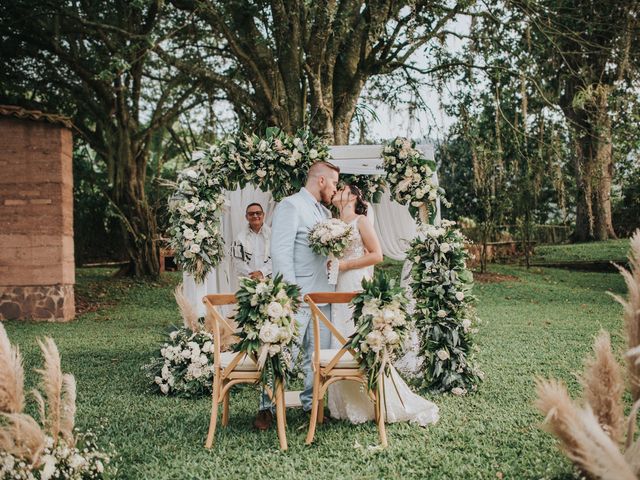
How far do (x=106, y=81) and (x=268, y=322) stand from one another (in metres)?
10.4

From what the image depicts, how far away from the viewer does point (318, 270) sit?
5172 millimetres

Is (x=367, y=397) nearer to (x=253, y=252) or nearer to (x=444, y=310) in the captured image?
(x=444, y=310)

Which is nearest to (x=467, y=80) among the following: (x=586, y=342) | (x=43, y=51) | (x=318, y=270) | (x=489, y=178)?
(x=489, y=178)

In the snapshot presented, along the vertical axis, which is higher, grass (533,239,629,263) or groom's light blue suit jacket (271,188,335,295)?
groom's light blue suit jacket (271,188,335,295)

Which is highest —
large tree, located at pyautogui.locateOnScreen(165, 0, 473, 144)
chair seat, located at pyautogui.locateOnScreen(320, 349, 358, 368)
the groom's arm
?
large tree, located at pyautogui.locateOnScreen(165, 0, 473, 144)

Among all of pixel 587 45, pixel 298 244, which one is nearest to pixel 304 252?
pixel 298 244

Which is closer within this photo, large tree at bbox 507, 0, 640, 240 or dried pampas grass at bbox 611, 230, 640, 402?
dried pampas grass at bbox 611, 230, 640, 402

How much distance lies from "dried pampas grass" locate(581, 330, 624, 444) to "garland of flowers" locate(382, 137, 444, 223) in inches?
171

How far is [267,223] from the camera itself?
9.01m

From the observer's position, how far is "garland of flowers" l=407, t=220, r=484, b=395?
6.14m

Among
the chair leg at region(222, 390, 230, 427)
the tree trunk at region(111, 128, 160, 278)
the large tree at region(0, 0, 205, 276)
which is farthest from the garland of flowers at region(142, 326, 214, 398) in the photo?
the tree trunk at region(111, 128, 160, 278)

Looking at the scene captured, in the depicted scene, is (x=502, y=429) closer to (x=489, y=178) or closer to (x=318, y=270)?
(x=318, y=270)

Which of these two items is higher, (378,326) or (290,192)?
(290,192)

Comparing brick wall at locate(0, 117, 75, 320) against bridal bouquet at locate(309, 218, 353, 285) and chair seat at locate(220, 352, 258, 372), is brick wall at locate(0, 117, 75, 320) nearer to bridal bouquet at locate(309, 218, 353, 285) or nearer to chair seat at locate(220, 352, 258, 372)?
chair seat at locate(220, 352, 258, 372)
